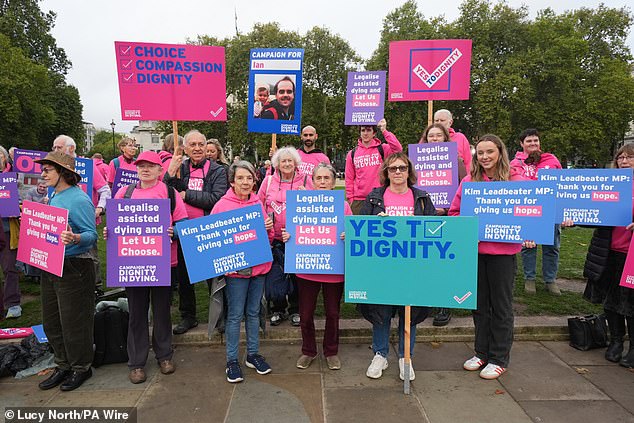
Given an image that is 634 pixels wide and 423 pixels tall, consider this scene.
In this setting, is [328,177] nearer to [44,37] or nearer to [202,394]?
[202,394]

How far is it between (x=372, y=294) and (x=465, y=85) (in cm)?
353

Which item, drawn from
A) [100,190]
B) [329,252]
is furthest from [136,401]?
[100,190]

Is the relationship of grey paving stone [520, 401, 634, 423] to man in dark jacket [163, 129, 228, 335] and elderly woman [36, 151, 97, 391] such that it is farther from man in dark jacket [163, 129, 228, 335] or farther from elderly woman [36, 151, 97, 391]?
elderly woman [36, 151, 97, 391]

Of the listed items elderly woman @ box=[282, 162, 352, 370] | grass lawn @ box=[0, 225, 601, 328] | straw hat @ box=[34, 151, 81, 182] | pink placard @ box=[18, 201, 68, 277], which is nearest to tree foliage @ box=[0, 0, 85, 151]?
grass lawn @ box=[0, 225, 601, 328]

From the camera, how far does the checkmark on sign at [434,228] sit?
126 inches

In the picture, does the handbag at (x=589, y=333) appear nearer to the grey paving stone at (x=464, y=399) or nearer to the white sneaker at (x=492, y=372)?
the white sneaker at (x=492, y=372)

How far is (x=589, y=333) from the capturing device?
4305 millimetres

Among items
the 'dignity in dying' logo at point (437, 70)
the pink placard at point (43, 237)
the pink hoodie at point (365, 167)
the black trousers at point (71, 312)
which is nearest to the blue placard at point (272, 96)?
the pink hoodie at point (365, 167)

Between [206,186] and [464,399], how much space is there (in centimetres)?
328

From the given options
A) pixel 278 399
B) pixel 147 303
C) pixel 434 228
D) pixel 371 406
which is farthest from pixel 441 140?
pixel 147 303

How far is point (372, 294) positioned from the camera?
11.1ft

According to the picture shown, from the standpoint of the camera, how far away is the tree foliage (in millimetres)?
25969

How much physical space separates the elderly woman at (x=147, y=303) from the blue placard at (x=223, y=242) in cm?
27

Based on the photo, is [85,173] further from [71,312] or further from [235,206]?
[235,206]
